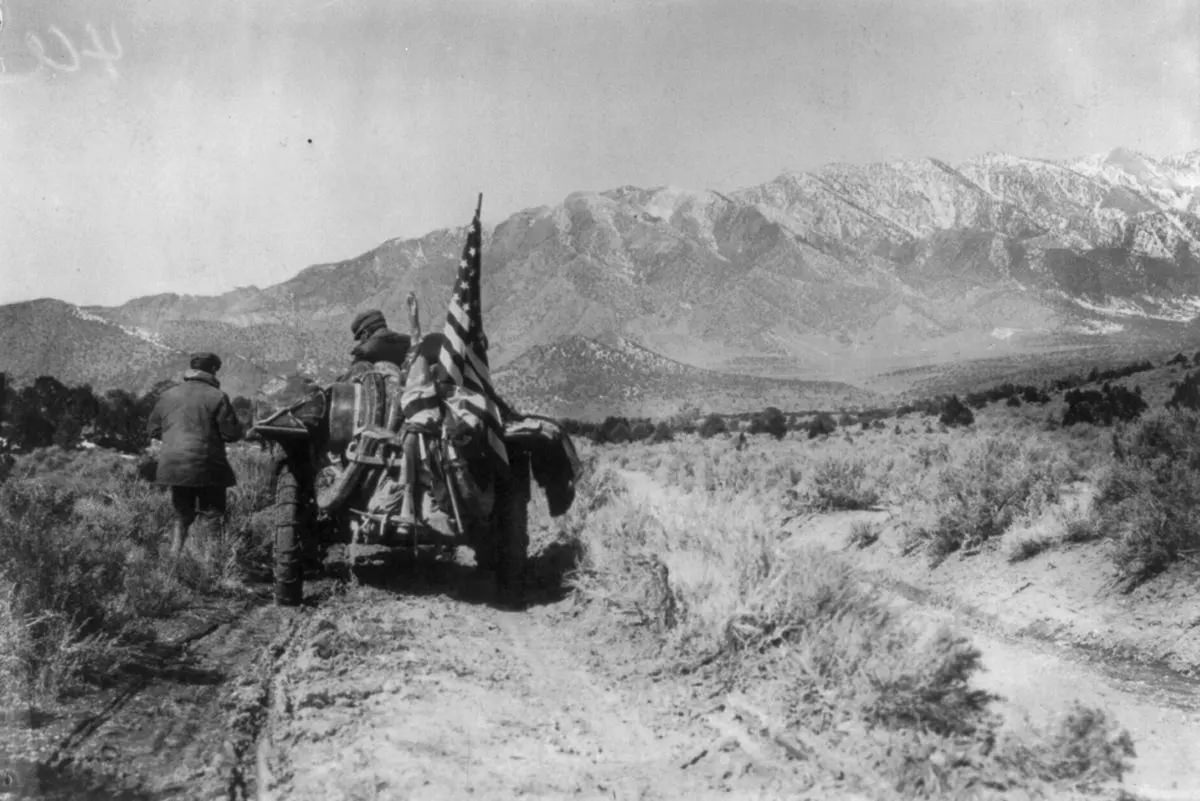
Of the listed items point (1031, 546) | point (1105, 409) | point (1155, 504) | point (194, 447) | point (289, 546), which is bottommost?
point (1031, 546)

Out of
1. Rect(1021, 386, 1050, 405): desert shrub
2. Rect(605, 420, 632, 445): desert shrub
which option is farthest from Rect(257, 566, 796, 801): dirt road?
Rect(605, 420, 632, 445): desert shrub

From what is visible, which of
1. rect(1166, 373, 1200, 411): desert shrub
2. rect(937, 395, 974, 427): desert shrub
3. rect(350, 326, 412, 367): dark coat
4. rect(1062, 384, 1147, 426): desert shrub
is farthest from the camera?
rect(937, 395, 974, 427): desert shrub

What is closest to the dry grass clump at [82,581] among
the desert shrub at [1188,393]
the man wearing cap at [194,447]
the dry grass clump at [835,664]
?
the man wearing cap at [194,447]

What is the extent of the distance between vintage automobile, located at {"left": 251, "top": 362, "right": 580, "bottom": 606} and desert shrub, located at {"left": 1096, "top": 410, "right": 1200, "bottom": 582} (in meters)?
4.61

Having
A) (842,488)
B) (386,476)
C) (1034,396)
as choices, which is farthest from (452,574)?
(1034,396)

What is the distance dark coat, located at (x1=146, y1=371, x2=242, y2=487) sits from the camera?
8531 millimetres

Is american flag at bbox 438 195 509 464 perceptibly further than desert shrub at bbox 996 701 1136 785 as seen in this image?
Yes

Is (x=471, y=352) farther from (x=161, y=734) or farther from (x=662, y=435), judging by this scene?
(x=662, y=435)

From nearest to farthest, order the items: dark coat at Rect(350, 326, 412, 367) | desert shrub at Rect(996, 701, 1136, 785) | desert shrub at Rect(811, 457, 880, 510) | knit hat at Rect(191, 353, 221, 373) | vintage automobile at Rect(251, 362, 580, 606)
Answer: desert shrub at Rect(996, 701, 1136, 785) < vintage automobile at Rect(251, 362, 580, 606) < dark coat at Rect(350, 326, 412, 367) < knit hat at Rect(191, 353, 221, 373) < desert shrub at Rect(811, 457, 880, 510)

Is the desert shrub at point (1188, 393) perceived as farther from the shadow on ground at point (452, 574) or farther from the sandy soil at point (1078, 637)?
the shadow on ground at point (452, 574)

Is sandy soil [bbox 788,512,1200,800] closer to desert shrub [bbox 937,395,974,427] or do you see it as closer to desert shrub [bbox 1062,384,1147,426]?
desert shrub [bbox 1062,384,1147,426]

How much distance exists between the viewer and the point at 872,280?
12612 cm

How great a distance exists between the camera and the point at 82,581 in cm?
561

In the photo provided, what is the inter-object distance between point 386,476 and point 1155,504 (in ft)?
20.2
